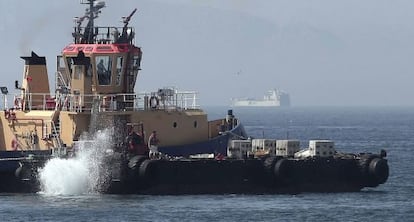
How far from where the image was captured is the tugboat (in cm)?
5172

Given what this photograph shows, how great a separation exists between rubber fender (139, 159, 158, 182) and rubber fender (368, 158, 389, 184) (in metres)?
9.18

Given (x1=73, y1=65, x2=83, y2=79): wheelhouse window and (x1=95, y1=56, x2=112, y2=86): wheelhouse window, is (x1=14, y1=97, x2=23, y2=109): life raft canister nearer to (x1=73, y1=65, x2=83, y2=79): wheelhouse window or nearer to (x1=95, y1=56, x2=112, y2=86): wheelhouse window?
(x1=73, y1=65, x2=83, y2=79): wheelhouse window

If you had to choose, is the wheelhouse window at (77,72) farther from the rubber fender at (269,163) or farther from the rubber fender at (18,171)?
the rubber fender at (269,163)

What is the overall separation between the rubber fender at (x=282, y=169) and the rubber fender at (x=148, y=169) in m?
4.93

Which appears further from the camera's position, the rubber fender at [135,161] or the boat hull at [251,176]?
the boat hull at [251,176]

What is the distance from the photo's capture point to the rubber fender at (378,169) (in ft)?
179

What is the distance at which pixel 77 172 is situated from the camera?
5153cm

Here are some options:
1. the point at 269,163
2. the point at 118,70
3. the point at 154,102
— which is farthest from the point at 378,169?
the point at 118,70

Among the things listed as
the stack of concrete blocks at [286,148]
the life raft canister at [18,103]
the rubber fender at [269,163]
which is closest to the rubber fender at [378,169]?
the stack of concrete blocks at [286,148]

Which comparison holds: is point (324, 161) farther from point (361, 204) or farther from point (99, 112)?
point (99, 112)

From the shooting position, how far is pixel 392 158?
81375 millimetres

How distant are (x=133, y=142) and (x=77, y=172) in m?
2.54

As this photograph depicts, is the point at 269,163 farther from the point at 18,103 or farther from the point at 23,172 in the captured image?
the point at 18,103

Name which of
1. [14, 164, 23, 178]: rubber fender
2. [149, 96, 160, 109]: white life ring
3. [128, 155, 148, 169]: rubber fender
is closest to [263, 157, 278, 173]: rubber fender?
[128, 155, 148, 169]: rubber fender
